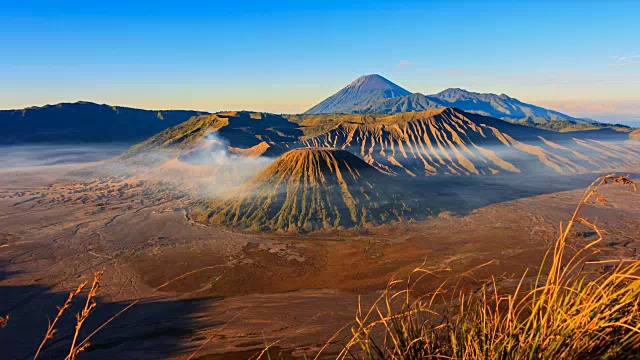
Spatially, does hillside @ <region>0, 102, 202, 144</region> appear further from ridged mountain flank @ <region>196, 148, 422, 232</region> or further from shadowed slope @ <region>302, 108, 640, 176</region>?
ridged mountain flank @ <region>196, 148, 422, 232</region>

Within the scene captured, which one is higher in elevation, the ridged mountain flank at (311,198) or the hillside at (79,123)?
the hillside at (79,123)

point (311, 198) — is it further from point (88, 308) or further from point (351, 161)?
point (88, 308)

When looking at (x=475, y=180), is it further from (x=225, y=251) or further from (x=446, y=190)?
(x=225, y=251)

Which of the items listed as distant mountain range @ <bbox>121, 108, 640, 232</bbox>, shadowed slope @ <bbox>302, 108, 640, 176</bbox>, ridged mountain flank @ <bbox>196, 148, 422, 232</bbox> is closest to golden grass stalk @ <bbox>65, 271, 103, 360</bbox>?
ridged mountain flank @ <bbox>196, 148, 422, 232</bbox>

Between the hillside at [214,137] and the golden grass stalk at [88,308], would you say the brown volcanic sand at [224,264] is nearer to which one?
the golden grass stalk at [88,308]

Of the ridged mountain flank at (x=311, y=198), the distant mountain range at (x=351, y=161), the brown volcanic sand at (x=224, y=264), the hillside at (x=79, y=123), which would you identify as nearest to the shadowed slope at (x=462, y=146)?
the distant mountain range at (x=351, y=161)

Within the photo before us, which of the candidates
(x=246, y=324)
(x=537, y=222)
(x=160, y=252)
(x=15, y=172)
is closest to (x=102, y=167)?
(x=15, y=172)
